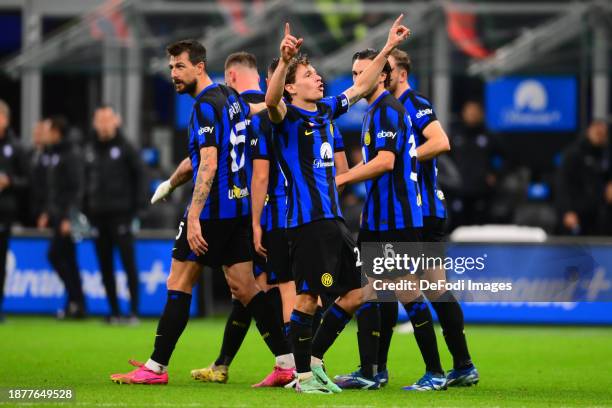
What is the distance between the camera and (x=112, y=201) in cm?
1484

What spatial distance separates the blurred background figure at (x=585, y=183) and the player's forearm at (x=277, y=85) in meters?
8.56

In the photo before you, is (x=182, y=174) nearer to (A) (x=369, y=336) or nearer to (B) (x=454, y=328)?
(A) (x=369, y=336)

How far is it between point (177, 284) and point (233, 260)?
0.41 meters

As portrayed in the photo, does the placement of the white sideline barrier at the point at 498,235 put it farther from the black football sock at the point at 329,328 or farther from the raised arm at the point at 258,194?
the black football sock at the point at 329,328

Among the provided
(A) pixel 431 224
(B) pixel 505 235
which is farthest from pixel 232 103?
(B) pixel 505 235

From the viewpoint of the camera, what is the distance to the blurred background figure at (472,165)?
16281 mm

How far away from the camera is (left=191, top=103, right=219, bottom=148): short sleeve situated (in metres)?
8.61

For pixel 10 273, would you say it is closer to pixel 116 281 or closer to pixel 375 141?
pixel 116 281

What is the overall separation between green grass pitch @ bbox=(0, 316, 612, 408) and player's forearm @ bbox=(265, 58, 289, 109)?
174 cm

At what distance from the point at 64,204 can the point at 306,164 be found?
309 inches

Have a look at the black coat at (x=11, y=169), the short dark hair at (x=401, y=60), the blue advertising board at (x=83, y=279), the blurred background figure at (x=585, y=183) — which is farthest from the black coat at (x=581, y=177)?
the short dark hair at (x=401, y=60)

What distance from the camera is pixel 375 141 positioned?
876 centimetres

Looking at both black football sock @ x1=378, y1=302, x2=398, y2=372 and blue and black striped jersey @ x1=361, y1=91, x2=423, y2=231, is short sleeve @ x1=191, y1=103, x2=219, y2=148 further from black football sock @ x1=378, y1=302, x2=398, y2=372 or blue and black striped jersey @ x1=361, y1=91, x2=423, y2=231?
black football sock @ x1=378, y1=302, x2=398, y2=372

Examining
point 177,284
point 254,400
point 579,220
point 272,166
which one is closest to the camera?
point 254,400
